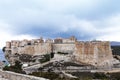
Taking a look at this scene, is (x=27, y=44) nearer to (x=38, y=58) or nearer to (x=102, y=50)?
(x=38, y=58)

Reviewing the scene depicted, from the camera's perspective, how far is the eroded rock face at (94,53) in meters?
51.8

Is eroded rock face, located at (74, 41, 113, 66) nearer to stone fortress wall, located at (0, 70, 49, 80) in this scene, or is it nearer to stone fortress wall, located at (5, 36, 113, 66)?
stone fortress wall, located at (5, 36, 113, 66)

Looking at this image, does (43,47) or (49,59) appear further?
(43,47)

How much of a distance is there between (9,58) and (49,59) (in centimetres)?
1459

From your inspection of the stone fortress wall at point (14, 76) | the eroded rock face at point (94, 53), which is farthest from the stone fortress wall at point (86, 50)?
the stone fortress wall at point (14, 76)

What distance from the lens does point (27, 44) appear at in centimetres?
6378

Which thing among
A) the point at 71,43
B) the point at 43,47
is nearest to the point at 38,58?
the point at 43,47

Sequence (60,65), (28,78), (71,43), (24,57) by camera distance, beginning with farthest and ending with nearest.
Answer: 1. (24,57)
2. (71,43)
3. (60,65)
4. (28,78)

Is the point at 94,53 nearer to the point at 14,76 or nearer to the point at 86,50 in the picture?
the point at 86,50

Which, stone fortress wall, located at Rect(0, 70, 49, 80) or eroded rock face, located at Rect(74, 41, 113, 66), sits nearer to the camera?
stone fortress wall, located at Rect(0, 70, 49, 80)

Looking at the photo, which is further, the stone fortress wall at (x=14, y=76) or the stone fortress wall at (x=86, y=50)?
the stone fortress wall at (x=86, y=50)

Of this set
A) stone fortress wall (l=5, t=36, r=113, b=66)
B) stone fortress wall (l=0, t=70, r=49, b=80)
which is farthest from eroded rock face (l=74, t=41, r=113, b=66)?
stone fortress wall (l=0, t=70, r=49, b=80)

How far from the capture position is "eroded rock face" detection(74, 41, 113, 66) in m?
51.8

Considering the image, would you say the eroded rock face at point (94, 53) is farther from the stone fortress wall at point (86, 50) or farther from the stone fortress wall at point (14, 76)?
the stone fortress wall at point (14, 76)
